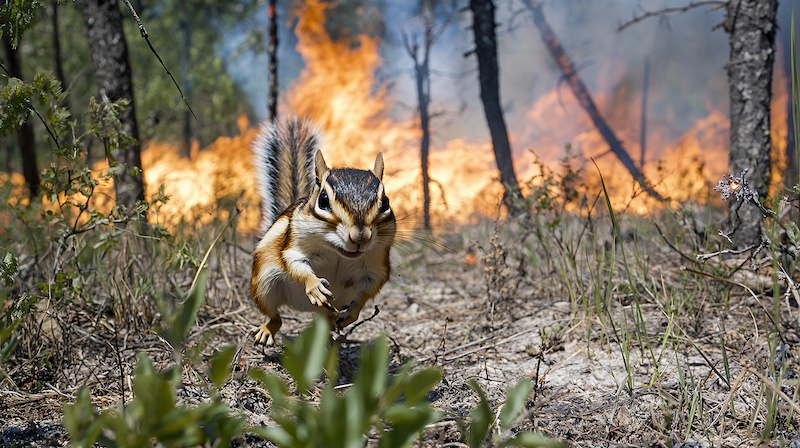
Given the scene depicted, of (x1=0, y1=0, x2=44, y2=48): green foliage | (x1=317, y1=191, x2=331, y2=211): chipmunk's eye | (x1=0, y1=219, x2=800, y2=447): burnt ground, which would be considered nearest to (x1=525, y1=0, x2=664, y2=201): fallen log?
(x1=0, y1=219, x2=800, y2=447): burnt ground

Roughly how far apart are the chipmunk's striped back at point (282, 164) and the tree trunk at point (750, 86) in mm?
2386

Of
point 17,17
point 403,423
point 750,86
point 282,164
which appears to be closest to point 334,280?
point 282,164

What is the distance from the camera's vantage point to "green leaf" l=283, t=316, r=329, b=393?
2.81ft

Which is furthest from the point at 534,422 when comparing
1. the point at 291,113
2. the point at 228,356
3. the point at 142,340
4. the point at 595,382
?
the point at 291,113

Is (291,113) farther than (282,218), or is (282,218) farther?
(291,113)

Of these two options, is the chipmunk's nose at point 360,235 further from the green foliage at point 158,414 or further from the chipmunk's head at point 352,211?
the green foliage at point 158,414

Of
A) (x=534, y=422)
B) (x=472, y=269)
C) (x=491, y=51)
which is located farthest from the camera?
(x=491, y=51)

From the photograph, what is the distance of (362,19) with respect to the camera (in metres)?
10.1

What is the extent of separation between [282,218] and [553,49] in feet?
23.7

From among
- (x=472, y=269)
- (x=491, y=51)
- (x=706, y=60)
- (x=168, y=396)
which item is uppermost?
(x=706, y=60)

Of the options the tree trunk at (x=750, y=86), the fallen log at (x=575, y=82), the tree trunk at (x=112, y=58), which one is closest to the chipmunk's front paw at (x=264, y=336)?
the tree trunk at (x=112, y=58)

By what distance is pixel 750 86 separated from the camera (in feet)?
11.5

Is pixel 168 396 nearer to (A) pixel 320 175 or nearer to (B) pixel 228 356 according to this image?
(B) pixel 228 356

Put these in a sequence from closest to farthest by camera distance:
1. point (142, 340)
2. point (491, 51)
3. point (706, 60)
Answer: point (142, 340)
point (491, 51)
point (706, 60)
